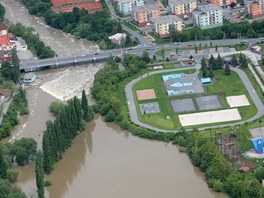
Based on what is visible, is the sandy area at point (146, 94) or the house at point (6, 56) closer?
the sandy area at point (146, 94)

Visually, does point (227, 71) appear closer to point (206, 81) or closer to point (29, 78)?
point (206, 81)

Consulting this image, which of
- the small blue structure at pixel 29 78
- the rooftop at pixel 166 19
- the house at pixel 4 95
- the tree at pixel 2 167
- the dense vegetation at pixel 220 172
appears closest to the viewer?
the dense vegetation at pixel 220 172

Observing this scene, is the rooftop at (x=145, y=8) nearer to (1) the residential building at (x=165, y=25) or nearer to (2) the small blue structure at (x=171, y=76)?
(1) the residential building at (x=165, y=25)

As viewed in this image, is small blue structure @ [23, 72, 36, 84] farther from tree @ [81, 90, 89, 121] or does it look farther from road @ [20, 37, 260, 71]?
tree @ [81, 90, 89, 121]

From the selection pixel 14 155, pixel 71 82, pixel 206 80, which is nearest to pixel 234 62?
pixel 206 80

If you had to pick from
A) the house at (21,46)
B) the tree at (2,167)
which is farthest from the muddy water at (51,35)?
the tree at (2,167)

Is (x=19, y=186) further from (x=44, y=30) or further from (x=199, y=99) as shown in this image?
(x=44, y=30)

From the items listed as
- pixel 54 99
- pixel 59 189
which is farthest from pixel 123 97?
pixel 59 189
